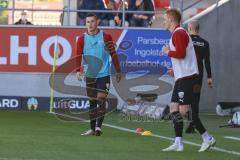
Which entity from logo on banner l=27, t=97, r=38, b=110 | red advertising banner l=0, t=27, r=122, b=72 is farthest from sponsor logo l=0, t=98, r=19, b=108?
red advertising banner l=0, t=27, r=122, b=72

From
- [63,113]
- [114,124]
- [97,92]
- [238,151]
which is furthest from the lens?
[63,113]

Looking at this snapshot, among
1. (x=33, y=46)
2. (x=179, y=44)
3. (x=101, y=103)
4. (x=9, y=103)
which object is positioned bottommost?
(x=9, y=103)

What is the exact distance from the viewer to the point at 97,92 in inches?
553

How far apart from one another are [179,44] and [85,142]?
90.1 inches

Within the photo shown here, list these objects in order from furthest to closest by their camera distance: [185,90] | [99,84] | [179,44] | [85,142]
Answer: [99,84] < [85,142] < [185,90] < [179,44]

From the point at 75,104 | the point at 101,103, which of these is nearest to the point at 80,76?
the point at 101,103

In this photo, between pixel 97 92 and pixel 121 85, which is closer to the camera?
pixel 97 92

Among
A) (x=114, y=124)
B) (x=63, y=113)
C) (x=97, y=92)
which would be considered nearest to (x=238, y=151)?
(x=97, y=92)

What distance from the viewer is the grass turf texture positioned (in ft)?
35.1

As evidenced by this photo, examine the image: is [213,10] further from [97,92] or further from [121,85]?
[97,92]

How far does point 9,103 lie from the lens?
21.0 m

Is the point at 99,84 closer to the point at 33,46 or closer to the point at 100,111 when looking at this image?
the point at 100,111

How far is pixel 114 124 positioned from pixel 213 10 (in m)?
6.16

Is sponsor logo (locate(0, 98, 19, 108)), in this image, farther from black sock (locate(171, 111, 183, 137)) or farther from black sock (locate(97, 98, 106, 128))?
black sock (locate(171, 111, 183, 137))
